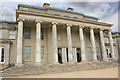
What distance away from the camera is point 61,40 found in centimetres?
2206

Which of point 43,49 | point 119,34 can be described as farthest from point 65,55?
point 119,34

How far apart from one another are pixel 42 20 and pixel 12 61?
360 inches

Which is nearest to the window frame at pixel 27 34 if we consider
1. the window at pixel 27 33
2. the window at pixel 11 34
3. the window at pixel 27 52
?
the window at pixel 27 33

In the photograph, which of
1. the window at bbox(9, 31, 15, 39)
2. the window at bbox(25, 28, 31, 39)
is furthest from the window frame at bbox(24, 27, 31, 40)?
the window at bbox(9, 31, 15, 39)

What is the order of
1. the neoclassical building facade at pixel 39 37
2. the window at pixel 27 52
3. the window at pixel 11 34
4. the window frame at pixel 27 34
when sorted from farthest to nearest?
the window frame at pixel 27 34 → the window at pixel 11 34 → the window at pixel 27 52 → the neoclassical building facade at pixel 39 37

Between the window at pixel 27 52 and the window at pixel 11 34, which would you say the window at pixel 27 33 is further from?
the window at pixel 11 34

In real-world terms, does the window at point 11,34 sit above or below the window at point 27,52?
above

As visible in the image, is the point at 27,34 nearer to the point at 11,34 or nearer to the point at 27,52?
the point at 11,34

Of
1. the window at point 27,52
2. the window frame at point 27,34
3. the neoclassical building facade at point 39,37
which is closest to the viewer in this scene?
the neoclassical building facade at point 39,37

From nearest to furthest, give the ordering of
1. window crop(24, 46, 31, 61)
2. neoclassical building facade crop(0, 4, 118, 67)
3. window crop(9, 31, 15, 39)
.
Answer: neoclassical building facade crop(0, 4, 118, 67) → window crop(24, 46, 31, 61) → window crop(9, 31, 15, 39)

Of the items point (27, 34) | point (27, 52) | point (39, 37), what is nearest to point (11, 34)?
point (27, 34)

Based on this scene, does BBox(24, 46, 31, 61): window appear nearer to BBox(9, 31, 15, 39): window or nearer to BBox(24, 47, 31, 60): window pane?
BBox(24, 47, 31, 60): window pane

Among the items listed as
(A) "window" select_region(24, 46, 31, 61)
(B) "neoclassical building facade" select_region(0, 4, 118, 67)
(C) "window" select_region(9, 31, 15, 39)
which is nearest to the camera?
(B) "neoclassical building facade" select_region(0, 4, 118, 67)

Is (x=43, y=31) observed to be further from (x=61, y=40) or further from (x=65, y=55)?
(x=65, y=55)
